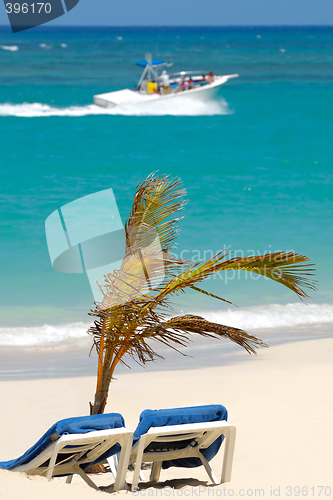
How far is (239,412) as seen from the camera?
6.18 meters

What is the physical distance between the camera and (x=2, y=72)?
45.4 metres

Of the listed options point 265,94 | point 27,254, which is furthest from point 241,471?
point 265,94

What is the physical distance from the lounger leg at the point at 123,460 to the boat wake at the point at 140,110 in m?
23.2

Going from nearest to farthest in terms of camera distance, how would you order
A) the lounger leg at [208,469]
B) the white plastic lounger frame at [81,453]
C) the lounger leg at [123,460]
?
1. the white plastic lounger frame at [81,453]
2. the lounger leg at [123,460]
3. the lounger leg at [208,469]

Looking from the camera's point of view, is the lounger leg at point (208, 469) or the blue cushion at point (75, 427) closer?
the blue cushion at point (75, 427)

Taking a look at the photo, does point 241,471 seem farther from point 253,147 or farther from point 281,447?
point 253,147

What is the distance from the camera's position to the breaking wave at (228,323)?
841 centimetres

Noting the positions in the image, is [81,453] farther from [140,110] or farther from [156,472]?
[140,110]

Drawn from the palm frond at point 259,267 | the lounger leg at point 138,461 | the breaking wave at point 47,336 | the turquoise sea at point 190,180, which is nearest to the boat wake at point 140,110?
the turquoise sea at point 190,180

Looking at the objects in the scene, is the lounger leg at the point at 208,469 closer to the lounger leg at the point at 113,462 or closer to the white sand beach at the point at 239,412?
the white sand beach at the point at 239,412

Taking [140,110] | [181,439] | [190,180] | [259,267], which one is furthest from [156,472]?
[140,110]

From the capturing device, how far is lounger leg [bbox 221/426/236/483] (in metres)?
4.18

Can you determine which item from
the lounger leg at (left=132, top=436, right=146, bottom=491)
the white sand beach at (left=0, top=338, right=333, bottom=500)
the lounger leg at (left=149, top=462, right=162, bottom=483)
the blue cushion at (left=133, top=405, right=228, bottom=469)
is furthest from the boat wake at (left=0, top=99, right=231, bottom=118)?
the lounger leg at (left=132, top=436, right=146, bottom=491)

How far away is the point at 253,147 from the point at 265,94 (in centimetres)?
1526
